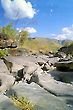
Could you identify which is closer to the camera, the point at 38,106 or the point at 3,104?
the point at 3,104

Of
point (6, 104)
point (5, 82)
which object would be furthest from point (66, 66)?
point (6, 104)

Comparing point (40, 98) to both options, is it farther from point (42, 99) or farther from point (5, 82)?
point (5, 82)

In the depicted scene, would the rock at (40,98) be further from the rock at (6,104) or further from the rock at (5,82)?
the rock at (6,104)

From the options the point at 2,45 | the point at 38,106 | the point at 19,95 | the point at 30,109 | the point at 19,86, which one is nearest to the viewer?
the point at 30,109

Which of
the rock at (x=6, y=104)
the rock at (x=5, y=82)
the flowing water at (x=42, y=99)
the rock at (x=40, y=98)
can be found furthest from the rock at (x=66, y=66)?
the rock at (x=6, y=104)

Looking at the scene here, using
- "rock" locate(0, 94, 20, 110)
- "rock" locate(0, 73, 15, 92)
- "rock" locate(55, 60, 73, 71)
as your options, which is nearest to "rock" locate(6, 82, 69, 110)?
"rock" locate(0, 73, 15, 92)

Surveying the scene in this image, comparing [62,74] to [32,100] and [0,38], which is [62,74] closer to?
[32,100]

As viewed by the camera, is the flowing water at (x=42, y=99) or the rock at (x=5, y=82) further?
the rock at (x=5, y=82)

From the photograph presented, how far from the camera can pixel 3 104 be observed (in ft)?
35.4

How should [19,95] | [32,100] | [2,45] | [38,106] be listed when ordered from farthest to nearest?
[2,45]
[19,95]
[32,100]
[38,106]

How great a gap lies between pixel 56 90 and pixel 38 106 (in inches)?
199

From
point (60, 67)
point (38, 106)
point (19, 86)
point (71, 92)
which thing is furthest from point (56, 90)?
point (60, 67)

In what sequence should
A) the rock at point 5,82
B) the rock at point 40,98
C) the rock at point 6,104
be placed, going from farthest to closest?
the rock at point 5,82 < the rock at point 40,98 < the rock at point 6,104

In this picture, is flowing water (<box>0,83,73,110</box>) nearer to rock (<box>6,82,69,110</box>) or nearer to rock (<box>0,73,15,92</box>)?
rock (<box>6,82,69,110</box>)
